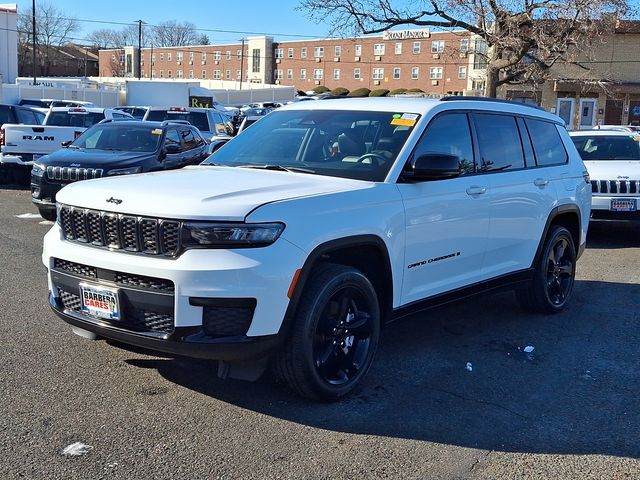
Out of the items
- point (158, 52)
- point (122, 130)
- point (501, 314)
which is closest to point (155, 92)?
point (122, 130)

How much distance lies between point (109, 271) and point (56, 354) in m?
1.34

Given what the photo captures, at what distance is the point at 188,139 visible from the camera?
43.0 feet

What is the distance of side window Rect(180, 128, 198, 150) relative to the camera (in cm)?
1286

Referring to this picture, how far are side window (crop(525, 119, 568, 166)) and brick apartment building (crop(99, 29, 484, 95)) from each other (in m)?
55.5

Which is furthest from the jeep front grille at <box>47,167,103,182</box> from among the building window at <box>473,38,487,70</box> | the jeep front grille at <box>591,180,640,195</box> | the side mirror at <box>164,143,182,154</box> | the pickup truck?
the building window at <box>473,38,487,70</box>

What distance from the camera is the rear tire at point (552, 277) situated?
6.61 m

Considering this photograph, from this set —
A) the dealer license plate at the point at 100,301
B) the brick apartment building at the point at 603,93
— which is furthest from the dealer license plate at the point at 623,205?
the brick apartment building at the point at 603,93

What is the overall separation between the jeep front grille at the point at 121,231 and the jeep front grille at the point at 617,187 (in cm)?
870

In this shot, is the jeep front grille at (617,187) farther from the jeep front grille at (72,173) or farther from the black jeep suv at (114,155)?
the jeep front grille at (72,173)

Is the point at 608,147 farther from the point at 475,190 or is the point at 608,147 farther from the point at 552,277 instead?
the point at 475,190

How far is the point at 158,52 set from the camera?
12031 cm

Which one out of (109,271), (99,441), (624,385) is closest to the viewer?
(99,441)

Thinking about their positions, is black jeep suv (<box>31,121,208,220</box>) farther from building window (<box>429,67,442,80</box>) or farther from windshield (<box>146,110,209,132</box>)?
building window (<box>429,67,442,80</box>)

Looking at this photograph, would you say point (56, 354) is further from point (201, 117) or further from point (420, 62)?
point (420, 62)
